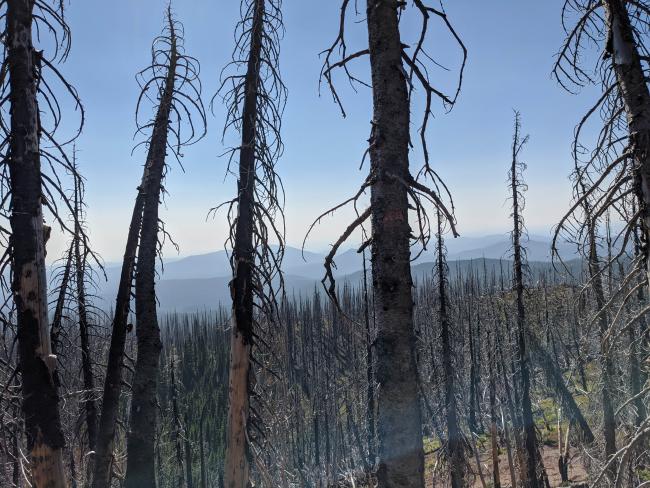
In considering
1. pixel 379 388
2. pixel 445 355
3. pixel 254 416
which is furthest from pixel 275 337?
pixel 445 355

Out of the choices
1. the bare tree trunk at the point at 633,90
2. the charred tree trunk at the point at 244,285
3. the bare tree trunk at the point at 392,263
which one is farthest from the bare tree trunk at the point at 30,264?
the bare tree trunk at the point at 633,90

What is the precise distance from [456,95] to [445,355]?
15939mm

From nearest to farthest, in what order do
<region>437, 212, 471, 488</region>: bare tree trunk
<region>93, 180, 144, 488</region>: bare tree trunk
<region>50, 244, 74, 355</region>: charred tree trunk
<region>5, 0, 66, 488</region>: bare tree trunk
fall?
1. <region>5, 0, 66, 488</region>: bare tree trunk
2. <region>93, 180, 144, 488</region>: bare tree trunk
3. <region>50, 244, 74, 355</region>: charred tree trunk
4. <region>437, 212, 471, 488</region>: bare tree trunk

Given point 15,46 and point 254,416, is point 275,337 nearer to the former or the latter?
point 254,416

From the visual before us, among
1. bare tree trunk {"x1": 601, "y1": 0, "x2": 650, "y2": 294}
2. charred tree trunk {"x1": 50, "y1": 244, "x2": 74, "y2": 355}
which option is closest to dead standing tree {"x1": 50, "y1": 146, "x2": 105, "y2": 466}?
charred tree trunk {"x1": 50, "y1": 244, "x2": 74, "y2": 355}

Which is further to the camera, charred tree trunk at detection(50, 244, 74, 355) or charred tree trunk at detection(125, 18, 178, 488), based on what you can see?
charred tree trunk at detection(50, 244, 74, 355)

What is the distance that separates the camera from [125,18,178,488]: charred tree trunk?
7.14 m

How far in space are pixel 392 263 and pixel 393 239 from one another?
0.45 ft

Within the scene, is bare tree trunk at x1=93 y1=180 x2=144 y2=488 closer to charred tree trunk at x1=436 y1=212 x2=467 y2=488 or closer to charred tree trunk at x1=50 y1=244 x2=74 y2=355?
charred tree trunk at x1=50 y1=244 x2=74 y2=355

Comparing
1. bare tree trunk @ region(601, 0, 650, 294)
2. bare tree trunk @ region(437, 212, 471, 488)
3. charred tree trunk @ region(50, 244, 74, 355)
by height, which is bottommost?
bare tree trunk @ region(437, 212, 471, 488)

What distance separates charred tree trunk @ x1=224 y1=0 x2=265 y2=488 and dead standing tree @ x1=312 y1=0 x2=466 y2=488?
3.72 meters

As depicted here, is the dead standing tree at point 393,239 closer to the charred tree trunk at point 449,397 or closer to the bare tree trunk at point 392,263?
the bare tree trunk at point 392,263

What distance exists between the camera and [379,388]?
2766 mm

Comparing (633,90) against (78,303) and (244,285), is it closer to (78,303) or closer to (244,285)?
(244,285)
